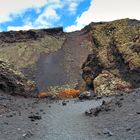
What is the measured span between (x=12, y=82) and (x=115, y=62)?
2085 cm

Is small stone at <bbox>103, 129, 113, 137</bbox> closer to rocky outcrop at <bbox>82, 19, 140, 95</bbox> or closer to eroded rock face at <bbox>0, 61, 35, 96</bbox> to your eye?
eroded rock face at <bbox>0, 61, 35, 96</bbox>

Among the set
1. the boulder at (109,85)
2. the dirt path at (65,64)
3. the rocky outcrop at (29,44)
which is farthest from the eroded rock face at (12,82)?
the rocky outcrop at (29,44)

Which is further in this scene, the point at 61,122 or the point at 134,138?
the point at 61,122

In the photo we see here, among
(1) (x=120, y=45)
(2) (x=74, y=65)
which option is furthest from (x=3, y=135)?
(2) (x=74, y=65)

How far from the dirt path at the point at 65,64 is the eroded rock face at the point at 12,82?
5723 centimetres

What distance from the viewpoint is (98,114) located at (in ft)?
74.9

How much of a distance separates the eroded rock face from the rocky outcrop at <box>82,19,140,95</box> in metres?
9.49

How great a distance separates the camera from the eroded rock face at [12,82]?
44125 mm

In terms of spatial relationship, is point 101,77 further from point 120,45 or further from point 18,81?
point 18,81

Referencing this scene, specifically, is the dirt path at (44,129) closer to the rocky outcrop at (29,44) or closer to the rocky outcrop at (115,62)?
the rocky outcrop at (115,62)

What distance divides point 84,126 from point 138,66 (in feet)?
122

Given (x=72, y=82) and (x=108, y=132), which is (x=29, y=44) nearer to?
(x=72, y=82)

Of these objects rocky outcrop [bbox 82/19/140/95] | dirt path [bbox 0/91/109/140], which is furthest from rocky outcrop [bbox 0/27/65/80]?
dirt path [bbox 0/91/109/140]

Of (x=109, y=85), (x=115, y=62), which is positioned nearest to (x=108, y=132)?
(x=109, y=85)
